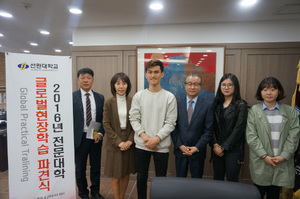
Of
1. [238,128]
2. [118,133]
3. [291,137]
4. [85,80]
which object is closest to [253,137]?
[238,128]

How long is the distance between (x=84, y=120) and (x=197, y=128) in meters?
1.33

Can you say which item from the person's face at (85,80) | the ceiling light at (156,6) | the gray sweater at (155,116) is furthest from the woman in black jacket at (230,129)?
the person's face at (85,80)

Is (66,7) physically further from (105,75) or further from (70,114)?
(70,114)

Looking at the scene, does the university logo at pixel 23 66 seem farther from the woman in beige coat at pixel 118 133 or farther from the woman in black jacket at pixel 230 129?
the woman in black jacket at pixel 230 129

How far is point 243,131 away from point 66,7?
102 inches

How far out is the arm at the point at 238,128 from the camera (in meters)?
1.96

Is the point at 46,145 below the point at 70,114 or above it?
below

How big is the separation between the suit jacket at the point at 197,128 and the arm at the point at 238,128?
190 mm

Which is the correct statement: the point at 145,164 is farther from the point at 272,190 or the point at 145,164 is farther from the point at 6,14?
the point at 6,14

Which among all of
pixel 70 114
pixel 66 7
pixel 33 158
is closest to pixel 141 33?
pixel 66 7

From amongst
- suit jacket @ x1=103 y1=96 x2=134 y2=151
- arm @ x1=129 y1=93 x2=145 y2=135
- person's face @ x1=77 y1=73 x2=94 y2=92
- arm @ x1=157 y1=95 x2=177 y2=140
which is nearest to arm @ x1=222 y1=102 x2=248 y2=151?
arm @ x1=157 y1=95 x2=177 y2=140

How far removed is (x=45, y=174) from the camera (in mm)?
1869

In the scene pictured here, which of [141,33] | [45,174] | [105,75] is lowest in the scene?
[45,174]

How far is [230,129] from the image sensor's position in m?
2.01
